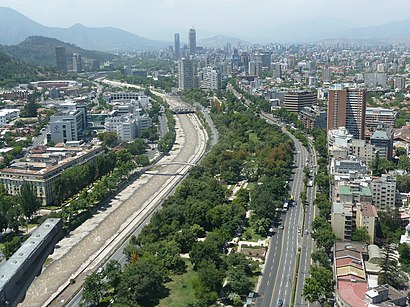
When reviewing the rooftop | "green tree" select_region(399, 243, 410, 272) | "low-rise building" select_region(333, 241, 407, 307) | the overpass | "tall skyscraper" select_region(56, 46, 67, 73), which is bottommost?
"green tree" select_region(399, 243, 410, 272)

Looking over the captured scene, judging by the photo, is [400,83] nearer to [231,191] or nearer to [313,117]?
[313,117]

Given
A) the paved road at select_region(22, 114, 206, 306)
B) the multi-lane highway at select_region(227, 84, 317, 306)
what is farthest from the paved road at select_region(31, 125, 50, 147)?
the multi-lane highway at select_region(227, 84, 317, 306)

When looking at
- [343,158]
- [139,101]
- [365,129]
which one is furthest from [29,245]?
[139,101]

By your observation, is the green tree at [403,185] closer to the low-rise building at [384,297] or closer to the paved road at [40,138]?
the low-rise building at [384,297]

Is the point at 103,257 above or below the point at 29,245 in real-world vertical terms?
below

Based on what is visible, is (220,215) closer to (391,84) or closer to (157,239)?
(157,239)

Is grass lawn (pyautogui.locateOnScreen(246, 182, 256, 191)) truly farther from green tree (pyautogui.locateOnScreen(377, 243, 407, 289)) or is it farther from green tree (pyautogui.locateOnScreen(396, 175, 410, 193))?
green tree (pyautogui.locateOnScreen(377, 243, 407, 289))

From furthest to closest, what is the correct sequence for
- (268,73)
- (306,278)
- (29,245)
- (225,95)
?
(268,73)
(225,95)
(306,278)
(29,245)
